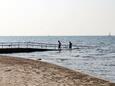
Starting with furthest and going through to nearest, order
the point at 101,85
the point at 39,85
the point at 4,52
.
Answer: the point at 4,52 → the point at 101,85 → the point at 39,85

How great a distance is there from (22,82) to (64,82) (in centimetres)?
250

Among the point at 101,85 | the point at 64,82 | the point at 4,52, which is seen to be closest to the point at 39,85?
the point at 64,82

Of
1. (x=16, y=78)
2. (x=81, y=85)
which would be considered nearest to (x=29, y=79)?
(x=16, y=78)

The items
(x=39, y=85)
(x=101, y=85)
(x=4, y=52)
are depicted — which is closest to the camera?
(x=39, y=85)

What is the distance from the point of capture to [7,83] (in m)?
15.5

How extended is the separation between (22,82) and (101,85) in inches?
177

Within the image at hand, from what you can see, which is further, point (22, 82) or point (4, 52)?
point (4, 52)

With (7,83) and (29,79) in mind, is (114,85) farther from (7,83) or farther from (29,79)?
(7,83)

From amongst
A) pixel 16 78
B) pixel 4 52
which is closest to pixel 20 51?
pixel 4 52

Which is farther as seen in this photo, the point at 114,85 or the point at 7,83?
the point at 114,85

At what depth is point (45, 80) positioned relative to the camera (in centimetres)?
1723

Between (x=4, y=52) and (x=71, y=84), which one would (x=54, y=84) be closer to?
(x=71, y=84)

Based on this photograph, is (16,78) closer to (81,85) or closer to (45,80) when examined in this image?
(45,80)

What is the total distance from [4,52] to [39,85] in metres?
36.8
